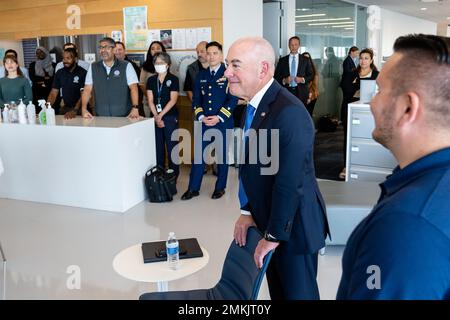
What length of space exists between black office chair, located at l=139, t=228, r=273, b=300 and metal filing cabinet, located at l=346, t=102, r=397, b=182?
2870 millimetres

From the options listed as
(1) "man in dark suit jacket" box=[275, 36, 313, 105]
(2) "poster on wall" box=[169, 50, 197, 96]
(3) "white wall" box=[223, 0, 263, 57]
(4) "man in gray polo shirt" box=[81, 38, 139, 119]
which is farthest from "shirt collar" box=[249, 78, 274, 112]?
(1) "man in dark suit jacket" box=[275, 36, 313, 105]

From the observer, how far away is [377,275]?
0.78 meters

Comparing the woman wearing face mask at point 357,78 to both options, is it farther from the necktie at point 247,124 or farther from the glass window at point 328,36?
the necktie at point 247,124

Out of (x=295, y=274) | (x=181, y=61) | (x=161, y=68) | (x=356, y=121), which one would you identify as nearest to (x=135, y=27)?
(x=181, y=61)

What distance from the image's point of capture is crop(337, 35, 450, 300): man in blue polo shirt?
73 cm

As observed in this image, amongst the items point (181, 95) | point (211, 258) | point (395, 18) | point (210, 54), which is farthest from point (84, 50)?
point (395, 18)

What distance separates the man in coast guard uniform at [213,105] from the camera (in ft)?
15.6

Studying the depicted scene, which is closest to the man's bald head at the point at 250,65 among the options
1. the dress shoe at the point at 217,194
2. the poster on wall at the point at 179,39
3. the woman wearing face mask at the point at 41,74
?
the dress shoe at the point at 217,194

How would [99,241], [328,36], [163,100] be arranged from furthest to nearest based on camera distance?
1. [328,36]
2. [163,100]
3. [99,241]

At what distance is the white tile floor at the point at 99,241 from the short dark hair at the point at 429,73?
214 cm

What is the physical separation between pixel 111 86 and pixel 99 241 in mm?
2096

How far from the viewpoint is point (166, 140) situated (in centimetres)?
537

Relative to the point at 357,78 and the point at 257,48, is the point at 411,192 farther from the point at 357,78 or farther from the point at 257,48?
the point at 357,78
